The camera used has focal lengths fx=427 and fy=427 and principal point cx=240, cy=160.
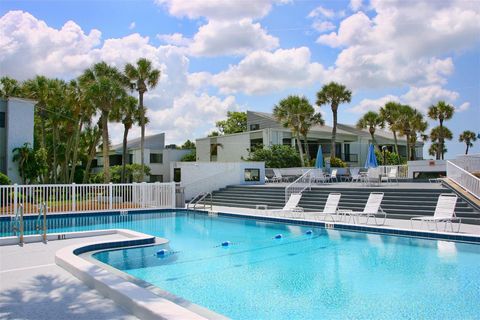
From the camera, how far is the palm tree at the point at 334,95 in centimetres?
3784

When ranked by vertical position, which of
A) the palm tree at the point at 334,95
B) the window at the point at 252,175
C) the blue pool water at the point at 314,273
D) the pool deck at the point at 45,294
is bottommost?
the blue pool water at the point at 314,273

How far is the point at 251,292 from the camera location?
24.4 feet

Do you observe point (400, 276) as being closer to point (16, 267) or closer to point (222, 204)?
point (16, 267)

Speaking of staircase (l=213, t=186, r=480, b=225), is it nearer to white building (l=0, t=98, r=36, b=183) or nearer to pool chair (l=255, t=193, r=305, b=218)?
pool chair (l=255, t=193, r=305, b=218)

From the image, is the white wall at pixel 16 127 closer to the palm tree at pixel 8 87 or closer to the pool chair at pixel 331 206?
the palm tree at pixel 8 87

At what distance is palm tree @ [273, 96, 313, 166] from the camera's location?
122 feet

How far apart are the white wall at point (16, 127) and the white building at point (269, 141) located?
1939cm

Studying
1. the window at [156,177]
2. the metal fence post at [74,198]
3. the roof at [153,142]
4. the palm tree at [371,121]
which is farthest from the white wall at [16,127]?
the palm tree at [371,121]

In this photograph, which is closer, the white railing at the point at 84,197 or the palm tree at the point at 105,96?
the white railing at the point at 84,197

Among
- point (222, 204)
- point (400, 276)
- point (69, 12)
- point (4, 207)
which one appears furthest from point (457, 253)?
point (4, 207)

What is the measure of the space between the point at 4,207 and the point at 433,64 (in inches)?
705

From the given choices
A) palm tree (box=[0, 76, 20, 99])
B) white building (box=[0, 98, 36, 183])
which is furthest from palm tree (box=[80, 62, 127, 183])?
palm tree (box=[0, 76, 20, 99])

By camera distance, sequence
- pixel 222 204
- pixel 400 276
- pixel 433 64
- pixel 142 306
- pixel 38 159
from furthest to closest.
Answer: pixel 38 159
pixel 222 204
pixel 433 64
pixel 400 276
pixel 142 306

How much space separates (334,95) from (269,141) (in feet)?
23.1
